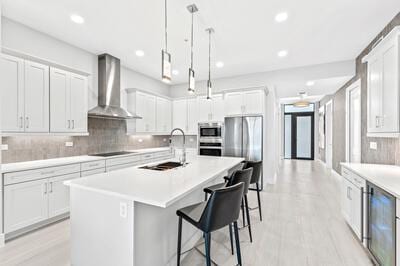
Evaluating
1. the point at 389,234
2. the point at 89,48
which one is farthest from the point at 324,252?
the point at 89,48

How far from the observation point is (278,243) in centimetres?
237

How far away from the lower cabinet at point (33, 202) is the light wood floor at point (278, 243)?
0.66 ft

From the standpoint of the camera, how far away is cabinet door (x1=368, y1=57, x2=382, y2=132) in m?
2.52

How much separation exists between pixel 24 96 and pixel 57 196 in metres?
1.53

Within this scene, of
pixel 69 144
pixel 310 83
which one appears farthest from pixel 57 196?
pixel 310 83

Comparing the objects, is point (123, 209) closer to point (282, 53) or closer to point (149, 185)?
point (149, 185)

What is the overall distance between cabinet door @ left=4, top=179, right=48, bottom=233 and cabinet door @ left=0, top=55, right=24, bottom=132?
791 millimetres

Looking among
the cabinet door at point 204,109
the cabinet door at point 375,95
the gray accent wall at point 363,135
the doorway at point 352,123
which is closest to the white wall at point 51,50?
the cabinet door at point 204,109

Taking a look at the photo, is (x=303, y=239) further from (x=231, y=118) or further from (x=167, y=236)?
(x=231, y=118)

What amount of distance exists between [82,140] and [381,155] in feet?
17.7

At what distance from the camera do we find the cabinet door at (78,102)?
3.32 m

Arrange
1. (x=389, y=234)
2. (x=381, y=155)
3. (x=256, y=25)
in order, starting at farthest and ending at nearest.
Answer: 1. (x=381, y=155)
2. (x=256, y=25)
3. (x=389, y=234)

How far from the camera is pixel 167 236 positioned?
1818mm

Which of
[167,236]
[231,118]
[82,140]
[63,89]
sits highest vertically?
[63,89]
